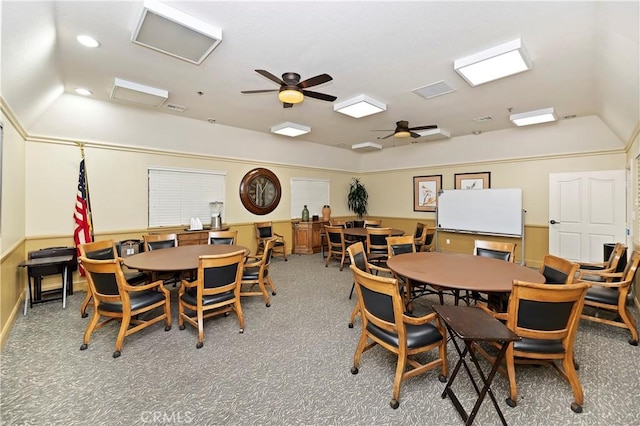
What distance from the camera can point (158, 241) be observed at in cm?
428

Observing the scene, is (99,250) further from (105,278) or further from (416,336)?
(416,336)

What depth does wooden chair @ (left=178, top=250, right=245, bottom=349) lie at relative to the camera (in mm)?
2852

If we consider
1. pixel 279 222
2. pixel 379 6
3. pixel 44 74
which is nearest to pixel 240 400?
pixel 379 6

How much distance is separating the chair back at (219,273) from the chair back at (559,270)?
314 centimetres

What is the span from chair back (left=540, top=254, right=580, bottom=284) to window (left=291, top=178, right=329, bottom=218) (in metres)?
5.58

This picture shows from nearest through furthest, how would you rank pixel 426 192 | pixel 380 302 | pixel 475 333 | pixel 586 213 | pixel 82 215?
pixel 475 333 → pixel 380 302 → pixel 82 215 → pixel 586 213 → pixel 426 192

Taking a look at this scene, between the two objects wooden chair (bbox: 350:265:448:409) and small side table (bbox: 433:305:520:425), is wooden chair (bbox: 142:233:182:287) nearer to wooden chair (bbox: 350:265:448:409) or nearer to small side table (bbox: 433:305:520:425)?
wooden chair (bbox: 350:265:448:409)

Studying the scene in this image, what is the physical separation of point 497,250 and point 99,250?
5222mm

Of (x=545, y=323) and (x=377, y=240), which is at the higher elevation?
(x=377, y=240)

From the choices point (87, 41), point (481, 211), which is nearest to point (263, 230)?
point (87, 41)

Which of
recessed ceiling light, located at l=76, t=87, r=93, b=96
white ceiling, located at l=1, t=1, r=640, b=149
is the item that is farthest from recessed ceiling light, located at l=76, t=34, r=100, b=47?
recessed ceiling light, located at l=76, t=87, r=93, b=96

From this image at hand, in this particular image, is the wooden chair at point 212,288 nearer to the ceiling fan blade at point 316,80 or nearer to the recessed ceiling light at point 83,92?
the ceiling fan blade at point 316,80

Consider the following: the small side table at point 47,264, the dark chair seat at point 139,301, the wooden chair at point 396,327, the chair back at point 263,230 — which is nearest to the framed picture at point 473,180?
the chair back at point 263,230

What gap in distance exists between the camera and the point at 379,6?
2377mm
